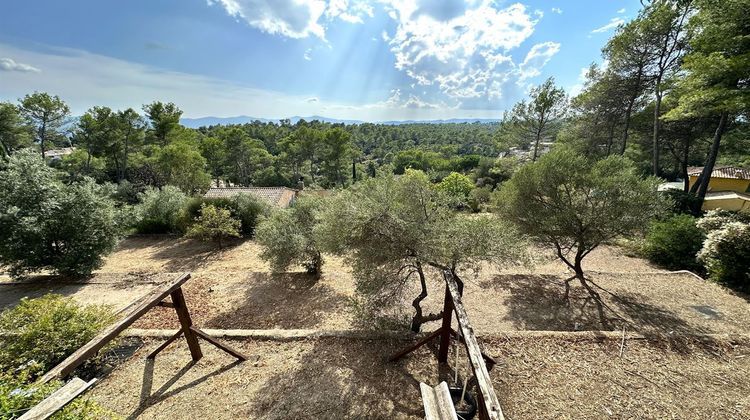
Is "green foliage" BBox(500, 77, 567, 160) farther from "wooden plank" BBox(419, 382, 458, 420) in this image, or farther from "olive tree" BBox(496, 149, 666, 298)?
"wooden plank" BBox(419, 382, 458, 420)

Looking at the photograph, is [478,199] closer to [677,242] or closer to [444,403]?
[677,242]

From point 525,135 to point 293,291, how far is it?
21436 mm

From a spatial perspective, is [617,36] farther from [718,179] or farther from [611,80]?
[718,179]

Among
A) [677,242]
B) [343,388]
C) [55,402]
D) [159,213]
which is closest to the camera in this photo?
[55,402]

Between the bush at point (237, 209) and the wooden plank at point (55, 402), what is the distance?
1279 centimetres

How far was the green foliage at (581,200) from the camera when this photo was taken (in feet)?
21.6

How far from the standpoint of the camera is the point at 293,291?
333 inches

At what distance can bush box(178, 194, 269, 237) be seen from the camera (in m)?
14.7

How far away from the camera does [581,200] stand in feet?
23.2

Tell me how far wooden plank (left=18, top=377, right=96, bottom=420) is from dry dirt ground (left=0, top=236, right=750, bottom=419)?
2.05 meters

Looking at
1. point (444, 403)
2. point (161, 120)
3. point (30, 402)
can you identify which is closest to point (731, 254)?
point (444, 403)

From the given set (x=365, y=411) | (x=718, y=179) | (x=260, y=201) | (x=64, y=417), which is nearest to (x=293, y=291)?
(x=365, y=411)

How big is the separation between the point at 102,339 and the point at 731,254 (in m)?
13.8

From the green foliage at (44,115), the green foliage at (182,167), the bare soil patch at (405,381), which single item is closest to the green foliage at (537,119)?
the bare soil patch at (405,381)
